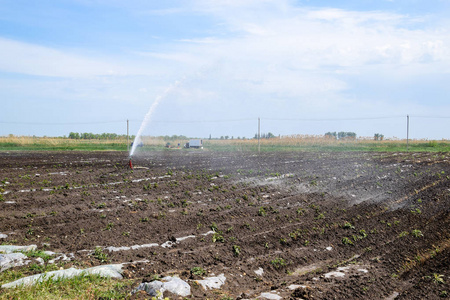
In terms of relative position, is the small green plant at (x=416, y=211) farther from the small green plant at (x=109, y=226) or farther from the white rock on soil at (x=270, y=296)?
the small green plant at (x=109, y=226)

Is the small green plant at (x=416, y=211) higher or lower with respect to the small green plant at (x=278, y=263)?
higher

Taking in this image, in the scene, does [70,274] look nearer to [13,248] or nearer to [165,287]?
[165,287]

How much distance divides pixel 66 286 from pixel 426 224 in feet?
28.7

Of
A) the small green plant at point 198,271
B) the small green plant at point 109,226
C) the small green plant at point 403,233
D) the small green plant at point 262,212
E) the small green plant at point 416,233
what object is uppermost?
the small green plant at point 109,226

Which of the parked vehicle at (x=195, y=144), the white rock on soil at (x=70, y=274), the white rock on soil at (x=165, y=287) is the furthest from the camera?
the parked vehicle at (x=195, y=144)

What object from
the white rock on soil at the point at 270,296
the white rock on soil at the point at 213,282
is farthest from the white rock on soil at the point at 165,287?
the white rock on soil at the point at 270,296

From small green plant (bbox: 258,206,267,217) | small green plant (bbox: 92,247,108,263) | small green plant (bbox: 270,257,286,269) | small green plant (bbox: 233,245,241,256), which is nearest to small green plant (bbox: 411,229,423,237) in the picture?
small green plant (bbox: 258,206,267,217)

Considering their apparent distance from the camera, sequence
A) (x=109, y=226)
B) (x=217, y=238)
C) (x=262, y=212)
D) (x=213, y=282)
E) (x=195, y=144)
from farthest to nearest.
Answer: (x=195, y=144), (x=262, y=212), (x=109, y=226), (x=217, y=238), (x=213, y=282)

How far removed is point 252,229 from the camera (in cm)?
909

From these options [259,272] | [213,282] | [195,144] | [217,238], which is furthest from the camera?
[195,144]

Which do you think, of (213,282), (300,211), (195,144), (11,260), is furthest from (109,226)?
(195,144)

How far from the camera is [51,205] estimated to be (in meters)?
10.7

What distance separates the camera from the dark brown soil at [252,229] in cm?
631

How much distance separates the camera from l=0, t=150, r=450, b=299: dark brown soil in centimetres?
631
